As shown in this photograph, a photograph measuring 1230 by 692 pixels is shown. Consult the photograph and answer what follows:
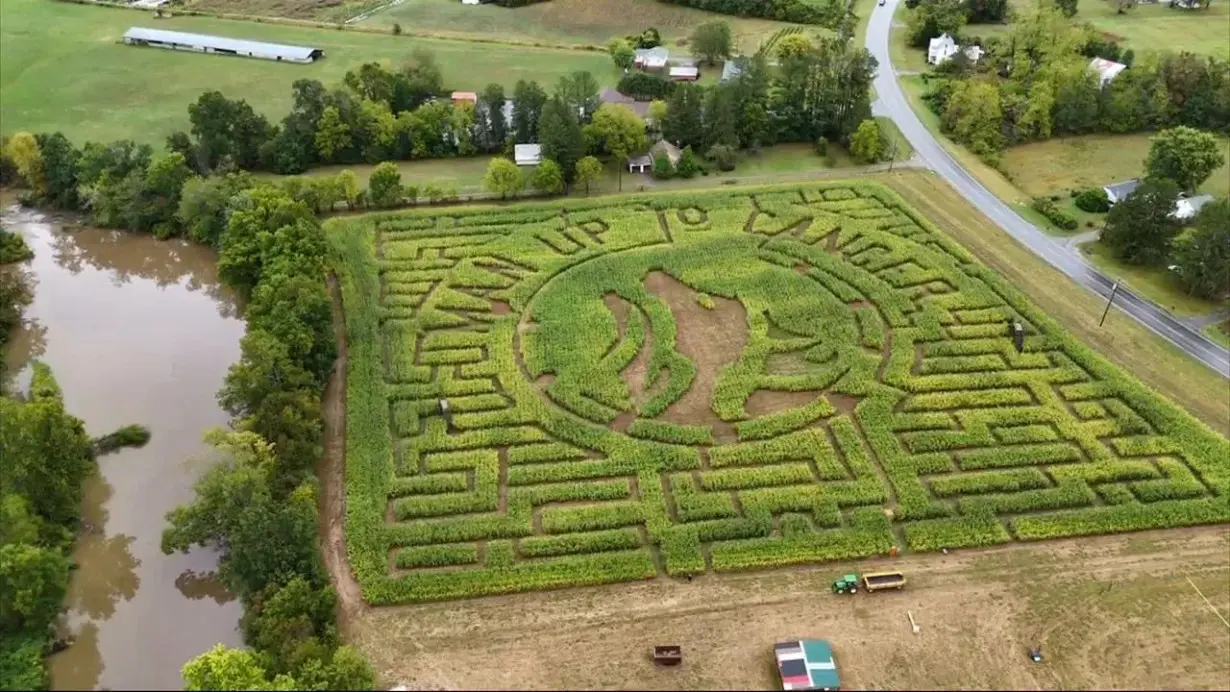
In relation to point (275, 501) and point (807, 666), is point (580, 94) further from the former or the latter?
point (807, 666)

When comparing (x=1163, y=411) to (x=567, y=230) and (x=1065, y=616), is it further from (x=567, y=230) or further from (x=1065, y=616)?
(x=567, y=230)

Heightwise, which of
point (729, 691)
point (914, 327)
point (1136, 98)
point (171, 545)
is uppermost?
point (1136, 98)

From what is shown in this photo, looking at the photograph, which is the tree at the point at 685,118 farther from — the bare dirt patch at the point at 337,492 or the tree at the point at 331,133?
the bare dirt patch at the point at 337,492

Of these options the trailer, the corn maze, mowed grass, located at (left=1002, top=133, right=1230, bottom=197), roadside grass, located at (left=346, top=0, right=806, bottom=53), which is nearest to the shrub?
mowed grass, located at (left=1002, top=133, right=1230, bottom=197)

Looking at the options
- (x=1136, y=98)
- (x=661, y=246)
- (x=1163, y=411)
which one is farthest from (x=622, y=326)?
(x=1136, y=98)

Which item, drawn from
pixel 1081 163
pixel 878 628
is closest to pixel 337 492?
pixel 878 628

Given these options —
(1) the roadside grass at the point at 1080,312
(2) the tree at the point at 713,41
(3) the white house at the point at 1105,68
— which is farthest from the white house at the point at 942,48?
(1) the roadside grass at the point at 1080,312
